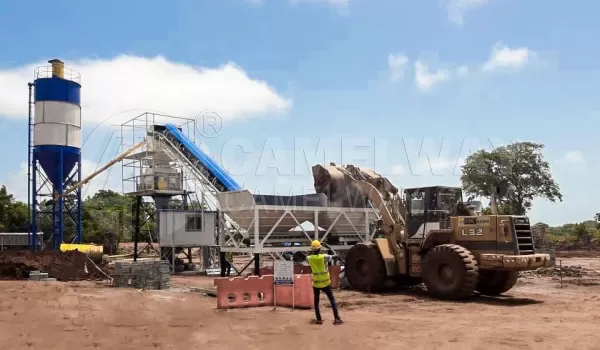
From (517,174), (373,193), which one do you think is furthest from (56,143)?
→ (517,174)

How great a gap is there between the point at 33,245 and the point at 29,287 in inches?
854

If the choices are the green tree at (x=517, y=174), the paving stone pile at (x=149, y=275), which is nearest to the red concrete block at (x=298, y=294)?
the paving stone pile at (x=149, y=275)

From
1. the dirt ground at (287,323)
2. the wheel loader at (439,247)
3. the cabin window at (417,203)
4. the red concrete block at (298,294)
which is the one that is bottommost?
the dirt ground at (287,323)

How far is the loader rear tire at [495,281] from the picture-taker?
16922mm

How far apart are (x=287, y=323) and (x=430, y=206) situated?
296 inches

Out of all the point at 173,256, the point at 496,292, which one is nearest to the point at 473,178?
the point at 173,256

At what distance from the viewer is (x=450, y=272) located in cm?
1602

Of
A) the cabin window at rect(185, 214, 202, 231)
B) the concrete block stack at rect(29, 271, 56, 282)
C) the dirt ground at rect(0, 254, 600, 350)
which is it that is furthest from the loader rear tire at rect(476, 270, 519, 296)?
the cabin window at rect(185, 214, 202, 231)

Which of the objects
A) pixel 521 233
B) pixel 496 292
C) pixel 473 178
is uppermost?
pixel 473 178

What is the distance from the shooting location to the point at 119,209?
64.9m

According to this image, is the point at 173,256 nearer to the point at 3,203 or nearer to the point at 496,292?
the point at 496,292

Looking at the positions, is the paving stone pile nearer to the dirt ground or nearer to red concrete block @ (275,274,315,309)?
the dirt ground

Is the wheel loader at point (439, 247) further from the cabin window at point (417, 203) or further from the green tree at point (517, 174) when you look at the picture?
the green tree at point (517, 174)

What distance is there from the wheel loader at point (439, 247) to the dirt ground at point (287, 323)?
2.43 feet
